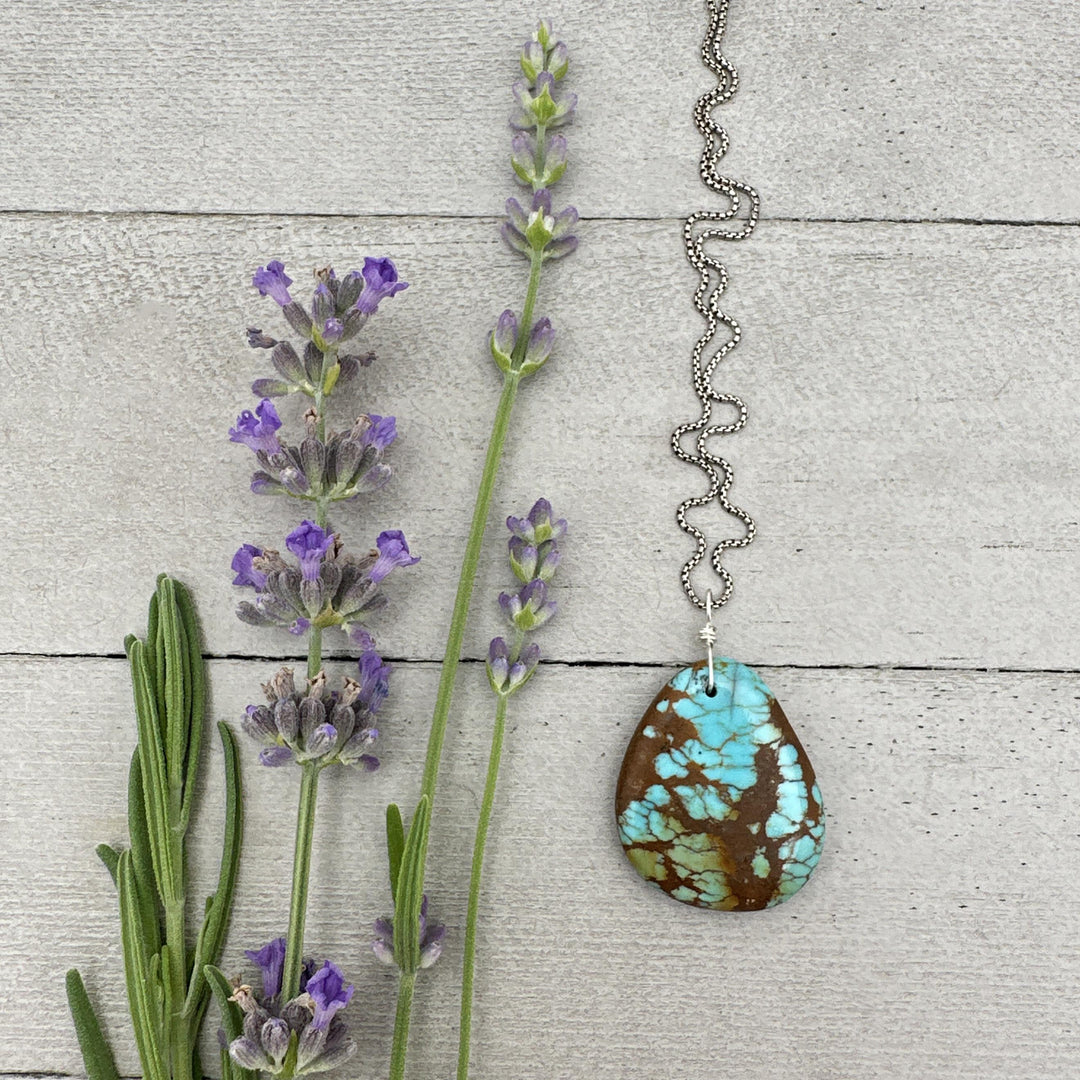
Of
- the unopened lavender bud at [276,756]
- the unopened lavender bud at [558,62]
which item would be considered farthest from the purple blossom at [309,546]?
the unopened lavender bud at [558,62]

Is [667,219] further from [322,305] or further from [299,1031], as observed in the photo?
[299,1031]

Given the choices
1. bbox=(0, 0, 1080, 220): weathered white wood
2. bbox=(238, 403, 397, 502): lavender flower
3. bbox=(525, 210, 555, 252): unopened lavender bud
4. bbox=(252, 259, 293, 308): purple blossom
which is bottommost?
bbox=(238, 403, 397, 502): lavender flower

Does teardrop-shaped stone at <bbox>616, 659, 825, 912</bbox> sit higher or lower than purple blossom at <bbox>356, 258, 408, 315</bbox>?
lower

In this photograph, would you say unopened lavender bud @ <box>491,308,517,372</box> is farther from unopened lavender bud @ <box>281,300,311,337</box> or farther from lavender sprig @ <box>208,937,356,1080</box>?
lavender sprig @ <box>208,937,356,1080</box>

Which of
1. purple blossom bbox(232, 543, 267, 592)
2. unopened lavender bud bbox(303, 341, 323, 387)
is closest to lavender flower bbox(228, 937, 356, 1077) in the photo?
purple blossom bbox(232, 543, 267, 592)

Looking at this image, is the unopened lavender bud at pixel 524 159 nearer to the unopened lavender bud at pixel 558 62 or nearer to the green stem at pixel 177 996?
the unopened lavender bud at pixel 558 62

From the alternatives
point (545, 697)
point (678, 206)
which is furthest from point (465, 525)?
point (678, 206)

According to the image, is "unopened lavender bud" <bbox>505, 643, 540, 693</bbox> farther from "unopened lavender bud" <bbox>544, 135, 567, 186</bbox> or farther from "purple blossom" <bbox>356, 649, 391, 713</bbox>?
"unopened lavender bud" <bbox>544, 135, 567, 186</bbox>
